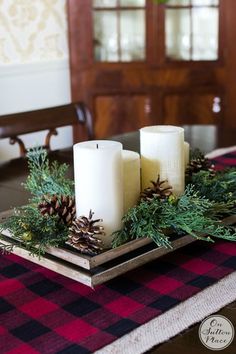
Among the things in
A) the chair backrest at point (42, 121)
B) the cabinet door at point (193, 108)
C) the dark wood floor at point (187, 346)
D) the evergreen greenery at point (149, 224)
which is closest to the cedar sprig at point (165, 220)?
the evergreen greenery at point (149, 224)

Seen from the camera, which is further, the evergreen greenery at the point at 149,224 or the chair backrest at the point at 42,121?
the chair backrest at the point at 42,121

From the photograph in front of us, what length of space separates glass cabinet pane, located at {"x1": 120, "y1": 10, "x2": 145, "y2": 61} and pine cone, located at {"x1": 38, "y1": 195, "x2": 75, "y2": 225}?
245cm

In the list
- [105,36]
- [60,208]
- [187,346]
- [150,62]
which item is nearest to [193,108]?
[150,62]

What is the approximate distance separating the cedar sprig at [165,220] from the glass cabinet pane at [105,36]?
249cm

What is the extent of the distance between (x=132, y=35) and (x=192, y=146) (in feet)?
5.64

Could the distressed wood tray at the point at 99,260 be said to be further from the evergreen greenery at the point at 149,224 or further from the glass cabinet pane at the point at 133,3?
the glass cabinet pane at the point at 133,3

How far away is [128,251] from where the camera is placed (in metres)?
1.00

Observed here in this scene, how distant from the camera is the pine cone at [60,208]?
41.4 inches

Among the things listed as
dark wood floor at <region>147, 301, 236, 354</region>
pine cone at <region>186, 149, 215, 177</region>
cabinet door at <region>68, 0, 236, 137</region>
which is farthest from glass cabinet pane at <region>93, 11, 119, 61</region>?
dark wood floor at <region>147, 301, 236, 354</region>

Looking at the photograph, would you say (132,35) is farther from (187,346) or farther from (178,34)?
(187,346)

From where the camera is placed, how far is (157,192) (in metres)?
1.08

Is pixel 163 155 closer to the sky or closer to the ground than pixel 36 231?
closer to the sky

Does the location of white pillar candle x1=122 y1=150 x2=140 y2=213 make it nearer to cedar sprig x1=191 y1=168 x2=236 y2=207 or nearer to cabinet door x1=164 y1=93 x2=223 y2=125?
cedar sprig x1=191 y1=168 x2=236 y2=207

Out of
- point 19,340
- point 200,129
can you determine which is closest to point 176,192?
point 19,340
